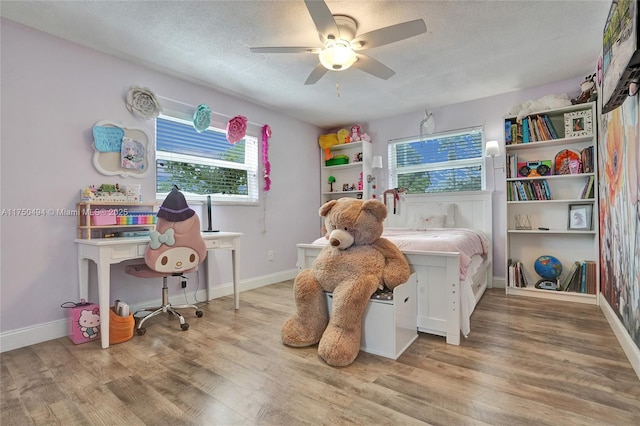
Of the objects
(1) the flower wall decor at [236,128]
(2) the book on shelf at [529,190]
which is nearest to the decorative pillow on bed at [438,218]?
(2) the book on shelf at [529,190]

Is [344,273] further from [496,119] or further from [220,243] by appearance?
[496,119]

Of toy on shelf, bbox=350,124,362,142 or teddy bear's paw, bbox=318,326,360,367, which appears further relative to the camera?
toy on shelf, bbox=350,124,362,142

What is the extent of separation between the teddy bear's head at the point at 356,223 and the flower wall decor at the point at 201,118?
6.43ft

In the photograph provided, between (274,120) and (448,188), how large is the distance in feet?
8.34

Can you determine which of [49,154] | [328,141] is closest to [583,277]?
[328,141]

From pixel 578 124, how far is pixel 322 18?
9.72ft

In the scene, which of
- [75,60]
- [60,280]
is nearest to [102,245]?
[60,280]

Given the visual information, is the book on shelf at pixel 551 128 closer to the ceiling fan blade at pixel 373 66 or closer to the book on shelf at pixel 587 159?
the book on shelf at pixel 587 159

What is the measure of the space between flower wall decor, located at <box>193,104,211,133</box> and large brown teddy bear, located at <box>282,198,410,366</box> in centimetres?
190

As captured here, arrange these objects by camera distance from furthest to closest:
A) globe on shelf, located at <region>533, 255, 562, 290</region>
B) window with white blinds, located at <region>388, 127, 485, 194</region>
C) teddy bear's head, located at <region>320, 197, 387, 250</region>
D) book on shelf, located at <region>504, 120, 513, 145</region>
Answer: window with white blinds, located at <region>388, 127, 485, 194</region> < book on shelf, located at <region>504, 120, 513, 145</region> < globe on shelf, located at <region>533, 255, 562, 290</region> < teddy bear's head, located at <region>320, 197, 387, 250</region>

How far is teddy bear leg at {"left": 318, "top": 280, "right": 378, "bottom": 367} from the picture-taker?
6.16ft

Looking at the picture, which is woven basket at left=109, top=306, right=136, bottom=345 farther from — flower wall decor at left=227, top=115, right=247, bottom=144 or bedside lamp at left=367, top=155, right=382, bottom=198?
bedside lamp at left=367, top=155, right=382, bottom=198

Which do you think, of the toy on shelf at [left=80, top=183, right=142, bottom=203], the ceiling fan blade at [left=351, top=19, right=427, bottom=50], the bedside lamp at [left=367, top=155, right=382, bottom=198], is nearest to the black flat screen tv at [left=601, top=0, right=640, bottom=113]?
the ceiling fan blade at [left=351, top=19, right=427, bottom=50]

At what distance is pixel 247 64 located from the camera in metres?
2.94
